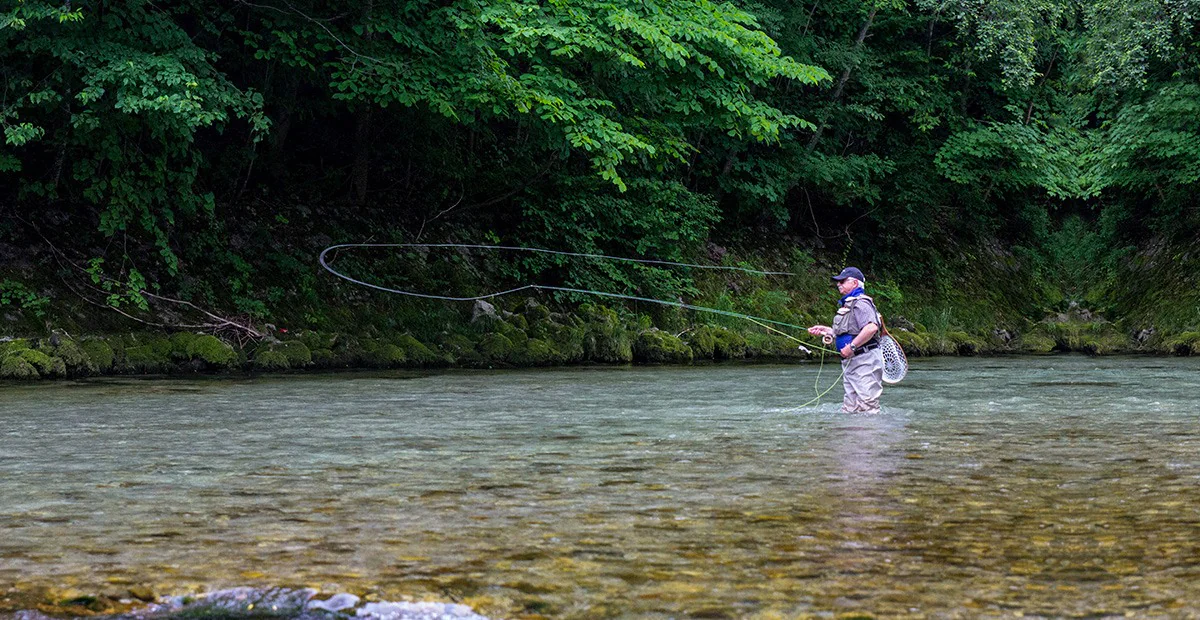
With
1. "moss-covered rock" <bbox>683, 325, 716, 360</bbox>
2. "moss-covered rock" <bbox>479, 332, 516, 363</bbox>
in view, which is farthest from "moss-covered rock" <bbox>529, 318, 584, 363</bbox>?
"moss-covered rock" <bbox>683, 325, 716, 360</bbox>

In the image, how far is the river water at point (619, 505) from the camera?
15.7ft

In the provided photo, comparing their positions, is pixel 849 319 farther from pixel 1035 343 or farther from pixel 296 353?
pixel 1035 343

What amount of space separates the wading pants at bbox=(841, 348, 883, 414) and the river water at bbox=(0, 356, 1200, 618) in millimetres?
311

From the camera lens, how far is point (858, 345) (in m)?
11.9

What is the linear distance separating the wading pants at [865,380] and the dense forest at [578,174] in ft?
19.6

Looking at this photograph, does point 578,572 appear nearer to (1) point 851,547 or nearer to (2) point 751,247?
(1) point 851,547

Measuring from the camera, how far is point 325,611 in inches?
177

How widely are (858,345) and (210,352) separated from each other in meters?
9.22

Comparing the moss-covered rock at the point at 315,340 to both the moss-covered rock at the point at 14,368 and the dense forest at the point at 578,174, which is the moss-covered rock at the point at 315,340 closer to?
the dense forest at the point at 578,174

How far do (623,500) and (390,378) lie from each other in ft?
33.2

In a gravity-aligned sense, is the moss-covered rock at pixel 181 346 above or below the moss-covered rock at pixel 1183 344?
above

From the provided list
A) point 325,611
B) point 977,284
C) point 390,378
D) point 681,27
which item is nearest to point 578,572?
point 325,611

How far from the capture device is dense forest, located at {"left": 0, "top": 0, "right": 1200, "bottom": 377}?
53.4 feet

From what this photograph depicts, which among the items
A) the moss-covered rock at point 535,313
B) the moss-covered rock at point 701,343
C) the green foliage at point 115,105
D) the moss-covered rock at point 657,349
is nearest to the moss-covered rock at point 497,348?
the moss-covered rock at point 535,313
